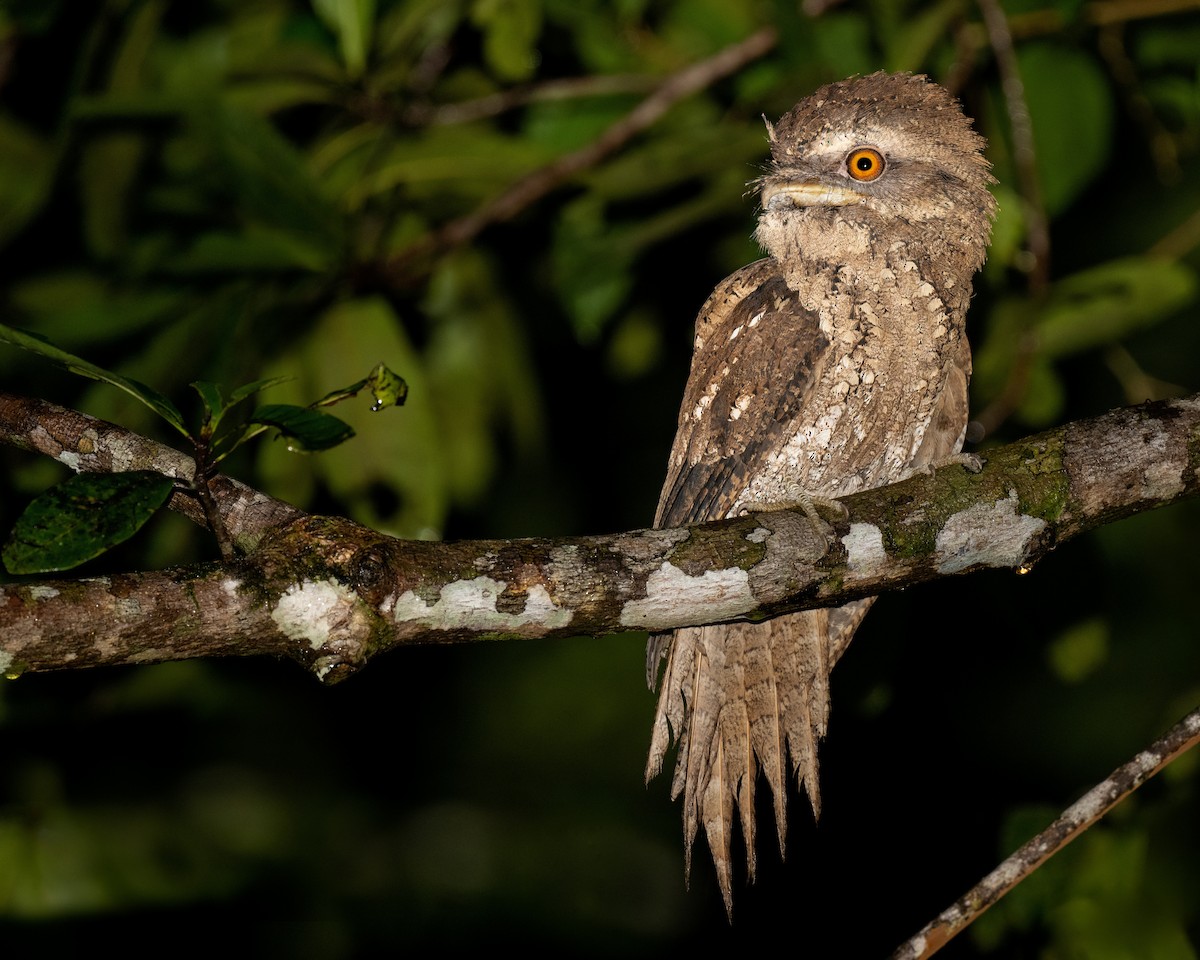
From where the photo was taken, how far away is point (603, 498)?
6277 mm

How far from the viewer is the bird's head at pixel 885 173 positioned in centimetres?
292

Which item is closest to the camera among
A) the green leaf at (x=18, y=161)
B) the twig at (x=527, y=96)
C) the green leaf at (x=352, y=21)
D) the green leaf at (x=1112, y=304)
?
the green leaf at (x=352, y=21)

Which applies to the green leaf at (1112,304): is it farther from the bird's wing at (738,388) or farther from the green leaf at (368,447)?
the green leaf at (368,447)

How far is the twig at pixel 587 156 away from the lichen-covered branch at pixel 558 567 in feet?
5.97

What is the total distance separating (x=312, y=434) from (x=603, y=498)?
14.3 feet

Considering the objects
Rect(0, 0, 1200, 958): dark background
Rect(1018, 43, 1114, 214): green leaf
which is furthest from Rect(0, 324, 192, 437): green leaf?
Rect(1018, 43, 1114, 214): green leaf

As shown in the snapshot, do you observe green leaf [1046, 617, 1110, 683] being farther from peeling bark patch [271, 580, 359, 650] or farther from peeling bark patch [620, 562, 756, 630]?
peeling bark patch [271, 580, 359, 650]

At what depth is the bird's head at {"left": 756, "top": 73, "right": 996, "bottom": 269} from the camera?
9.59ft

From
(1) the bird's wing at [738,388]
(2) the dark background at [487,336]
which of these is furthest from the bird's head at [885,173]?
(2) the dark background at [487,336]

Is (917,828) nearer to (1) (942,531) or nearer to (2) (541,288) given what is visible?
(2) (541,288)

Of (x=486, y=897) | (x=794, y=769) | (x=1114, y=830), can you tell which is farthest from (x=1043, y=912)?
(x=486, y=897)

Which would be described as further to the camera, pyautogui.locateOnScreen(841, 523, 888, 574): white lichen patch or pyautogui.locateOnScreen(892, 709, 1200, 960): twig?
pyautogui.locateOnScreen(841, 523, 888, 574): white lichen patch

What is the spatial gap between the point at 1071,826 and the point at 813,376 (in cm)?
122

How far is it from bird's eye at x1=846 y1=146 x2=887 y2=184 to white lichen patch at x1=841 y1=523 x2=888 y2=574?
46.7 inches
